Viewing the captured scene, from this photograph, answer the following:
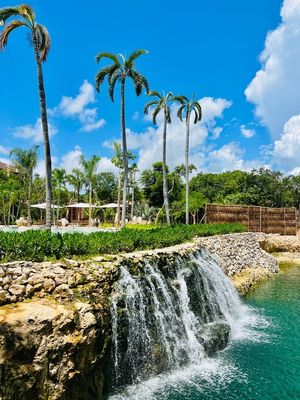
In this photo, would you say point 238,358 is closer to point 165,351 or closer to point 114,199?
point 165,351

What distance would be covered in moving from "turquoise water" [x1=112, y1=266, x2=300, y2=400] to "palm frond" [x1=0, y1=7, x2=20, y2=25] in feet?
43.4

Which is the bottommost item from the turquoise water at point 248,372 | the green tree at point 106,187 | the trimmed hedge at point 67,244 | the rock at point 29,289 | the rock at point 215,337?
the turquoise water at point 248,372

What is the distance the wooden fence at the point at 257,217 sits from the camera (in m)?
29.1

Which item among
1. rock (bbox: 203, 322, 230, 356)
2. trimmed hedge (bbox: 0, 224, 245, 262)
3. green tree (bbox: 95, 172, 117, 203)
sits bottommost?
rock (bbox: 203, 322, 230, 356)

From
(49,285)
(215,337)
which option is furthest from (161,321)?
(49,285)

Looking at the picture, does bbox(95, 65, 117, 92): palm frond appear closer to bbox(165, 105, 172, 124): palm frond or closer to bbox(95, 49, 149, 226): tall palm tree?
bbox(95, 49, 149, 226): tall palm tree

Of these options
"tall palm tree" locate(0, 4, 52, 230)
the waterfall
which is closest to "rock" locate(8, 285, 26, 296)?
the waterfall

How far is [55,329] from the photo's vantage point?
687 centimetres

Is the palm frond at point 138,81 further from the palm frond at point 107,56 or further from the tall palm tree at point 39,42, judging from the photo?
the tall palm tree at point 39,42

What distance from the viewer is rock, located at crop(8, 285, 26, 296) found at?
7254 millimetres

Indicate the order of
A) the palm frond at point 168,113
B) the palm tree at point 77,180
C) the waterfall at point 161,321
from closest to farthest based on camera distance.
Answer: the waterfall at point 161,321
the palm frond at point 168,113
the palm tree at point 77,180

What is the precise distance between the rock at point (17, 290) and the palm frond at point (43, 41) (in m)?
10.1

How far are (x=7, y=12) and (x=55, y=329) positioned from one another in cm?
1177

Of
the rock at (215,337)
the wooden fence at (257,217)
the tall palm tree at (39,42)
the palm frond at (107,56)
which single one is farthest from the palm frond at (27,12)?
the wooden fence at (257,217)
